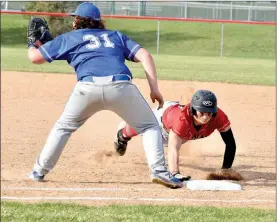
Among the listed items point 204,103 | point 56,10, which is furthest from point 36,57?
point 56,10

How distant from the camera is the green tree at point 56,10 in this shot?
25.5m

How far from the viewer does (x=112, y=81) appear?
20.5 ft

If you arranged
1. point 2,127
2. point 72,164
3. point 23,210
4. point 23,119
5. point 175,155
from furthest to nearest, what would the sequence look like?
1. point 23,119
2. point 2,127
3. point 72,164
4. point 175,155
5. point 23,210

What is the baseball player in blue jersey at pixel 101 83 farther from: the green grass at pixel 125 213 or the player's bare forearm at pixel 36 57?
the green grass at pixel 125 213

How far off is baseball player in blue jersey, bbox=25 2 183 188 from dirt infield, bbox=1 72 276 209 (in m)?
0.33

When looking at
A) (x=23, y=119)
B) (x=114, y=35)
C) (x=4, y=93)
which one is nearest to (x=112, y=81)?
(x=114, y=35)

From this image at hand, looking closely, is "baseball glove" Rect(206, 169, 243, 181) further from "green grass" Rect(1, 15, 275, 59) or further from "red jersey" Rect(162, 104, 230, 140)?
"green grass" Rect(1, 15, 275, 59)

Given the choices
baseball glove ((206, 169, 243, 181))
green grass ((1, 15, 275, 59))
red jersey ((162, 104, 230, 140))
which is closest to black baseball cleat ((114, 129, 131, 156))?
red jersey ((162, 104, 230, 140))

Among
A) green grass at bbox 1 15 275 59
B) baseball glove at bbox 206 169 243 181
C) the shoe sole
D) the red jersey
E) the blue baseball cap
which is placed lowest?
green grass at bbox 1 15 275 59

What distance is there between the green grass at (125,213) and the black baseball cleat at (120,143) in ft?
8.56

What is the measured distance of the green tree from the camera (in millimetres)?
25530

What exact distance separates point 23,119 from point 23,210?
5.79 meters

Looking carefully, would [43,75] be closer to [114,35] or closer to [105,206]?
[114,35]

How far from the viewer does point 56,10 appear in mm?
29984
